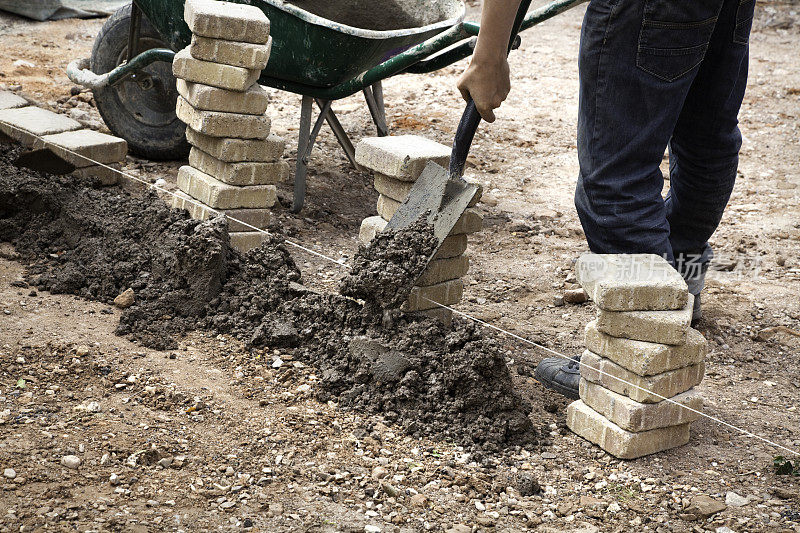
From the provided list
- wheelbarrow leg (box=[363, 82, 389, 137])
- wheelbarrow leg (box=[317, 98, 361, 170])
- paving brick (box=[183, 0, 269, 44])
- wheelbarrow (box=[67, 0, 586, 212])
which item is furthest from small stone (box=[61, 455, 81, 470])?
wheelbarrow leg (box=[363, 82, 389, 137])

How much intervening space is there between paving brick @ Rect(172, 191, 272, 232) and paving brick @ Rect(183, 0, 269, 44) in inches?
29.3

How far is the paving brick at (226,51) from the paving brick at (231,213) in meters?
0.64

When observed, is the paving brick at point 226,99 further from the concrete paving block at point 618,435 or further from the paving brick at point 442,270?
the concrete paving block at point 618,435

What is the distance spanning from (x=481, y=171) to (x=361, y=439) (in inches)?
126

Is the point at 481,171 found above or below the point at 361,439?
above

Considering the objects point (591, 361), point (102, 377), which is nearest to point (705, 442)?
point (591, 361)

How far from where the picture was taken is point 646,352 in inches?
98.0

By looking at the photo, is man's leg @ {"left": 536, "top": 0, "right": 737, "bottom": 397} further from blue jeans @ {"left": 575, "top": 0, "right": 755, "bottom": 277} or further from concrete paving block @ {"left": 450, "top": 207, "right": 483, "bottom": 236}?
concrete paving block @ {"left": 450, "top": 207, "right": 483, "bottom": 236}

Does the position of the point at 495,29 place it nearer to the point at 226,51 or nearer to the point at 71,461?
the point at 226,51

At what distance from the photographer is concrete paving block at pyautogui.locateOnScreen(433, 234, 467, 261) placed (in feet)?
10.0

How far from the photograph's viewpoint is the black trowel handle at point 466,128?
2.77 meters

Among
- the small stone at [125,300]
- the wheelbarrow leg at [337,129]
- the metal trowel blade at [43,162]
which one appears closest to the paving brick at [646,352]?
the small stone at [125,300]

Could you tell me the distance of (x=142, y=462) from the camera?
2.37m

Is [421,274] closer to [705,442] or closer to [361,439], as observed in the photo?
[361,439]
